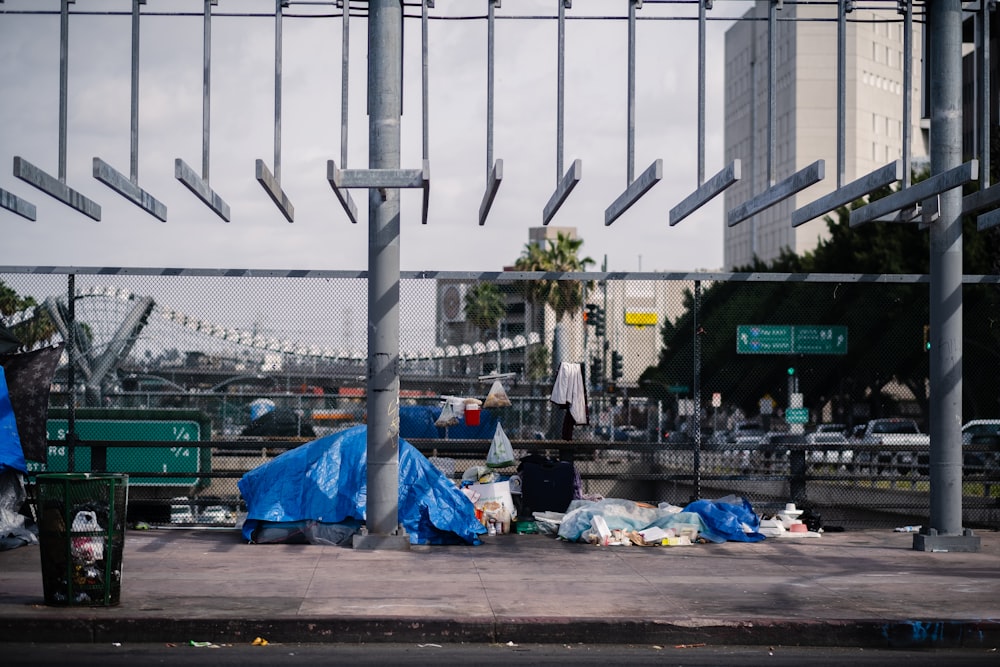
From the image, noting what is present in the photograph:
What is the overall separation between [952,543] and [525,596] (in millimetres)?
5507

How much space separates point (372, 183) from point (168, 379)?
15.0 feet

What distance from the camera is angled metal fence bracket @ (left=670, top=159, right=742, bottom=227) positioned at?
969cm

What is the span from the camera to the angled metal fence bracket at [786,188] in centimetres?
961

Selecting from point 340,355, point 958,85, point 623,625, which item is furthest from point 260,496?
point 958,85

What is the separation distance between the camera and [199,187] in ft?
34.9

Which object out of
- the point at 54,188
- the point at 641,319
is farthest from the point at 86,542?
the point at 641,319

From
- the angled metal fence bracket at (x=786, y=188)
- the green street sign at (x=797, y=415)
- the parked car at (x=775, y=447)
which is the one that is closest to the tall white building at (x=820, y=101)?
the parked car at (x=775, y=447)

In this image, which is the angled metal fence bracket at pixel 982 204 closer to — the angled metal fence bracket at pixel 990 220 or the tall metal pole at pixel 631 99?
the angled metal fence bracket at pixel 990 220

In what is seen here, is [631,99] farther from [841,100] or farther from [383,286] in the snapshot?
[383,286]

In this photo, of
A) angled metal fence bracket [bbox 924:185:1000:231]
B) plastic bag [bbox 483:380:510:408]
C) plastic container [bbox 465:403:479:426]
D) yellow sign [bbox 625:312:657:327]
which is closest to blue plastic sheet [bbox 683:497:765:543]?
plastic bag [bbox 483:380:510:408]

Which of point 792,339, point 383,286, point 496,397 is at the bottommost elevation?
point 496,397

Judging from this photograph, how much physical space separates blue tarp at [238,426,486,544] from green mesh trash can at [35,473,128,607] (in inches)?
137

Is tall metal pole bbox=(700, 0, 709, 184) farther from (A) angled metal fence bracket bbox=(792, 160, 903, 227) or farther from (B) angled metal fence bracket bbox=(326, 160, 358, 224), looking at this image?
(B) angled metal fence bracket bbox=(326, 160, 358, 224)

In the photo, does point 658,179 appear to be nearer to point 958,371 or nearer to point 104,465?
point 958,371
